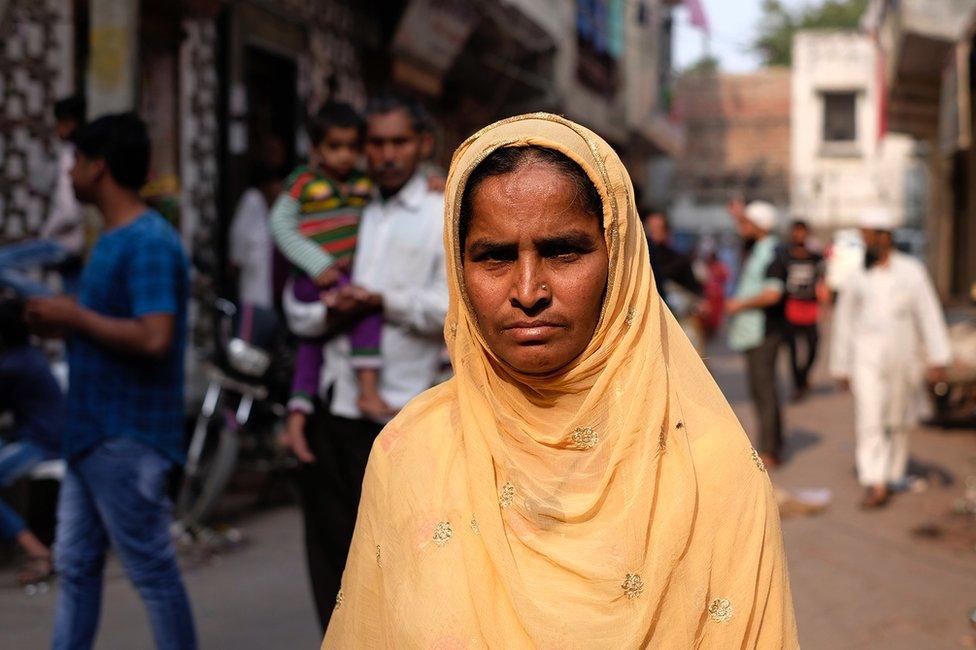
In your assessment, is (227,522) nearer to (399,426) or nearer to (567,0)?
(399,426)

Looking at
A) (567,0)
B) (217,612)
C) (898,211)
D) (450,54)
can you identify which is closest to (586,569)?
(217,612)

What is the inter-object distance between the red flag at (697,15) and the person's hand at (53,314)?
1004 inches

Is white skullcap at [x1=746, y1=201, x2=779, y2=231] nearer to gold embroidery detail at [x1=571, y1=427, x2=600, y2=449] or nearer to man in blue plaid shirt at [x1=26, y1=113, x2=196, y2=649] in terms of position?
man in blue plaid shirt at [x1=26, y1=113, x2=196, y2=649]

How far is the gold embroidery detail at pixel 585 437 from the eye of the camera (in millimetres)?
1829

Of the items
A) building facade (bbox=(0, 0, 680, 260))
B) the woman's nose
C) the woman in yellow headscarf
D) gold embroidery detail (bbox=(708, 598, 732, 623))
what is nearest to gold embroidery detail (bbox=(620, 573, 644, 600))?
the woman in yellow headscarf

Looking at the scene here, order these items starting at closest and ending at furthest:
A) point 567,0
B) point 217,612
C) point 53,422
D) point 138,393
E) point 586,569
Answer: point 586,569
point 138,393
point 217,612
point 53,422
point 567,0

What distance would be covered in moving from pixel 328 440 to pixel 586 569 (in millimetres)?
1890

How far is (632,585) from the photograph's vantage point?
1.75 meters

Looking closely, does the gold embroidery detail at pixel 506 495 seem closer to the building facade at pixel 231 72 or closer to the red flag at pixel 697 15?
the building facade at pixel 231 72

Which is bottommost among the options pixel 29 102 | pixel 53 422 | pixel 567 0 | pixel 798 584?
pixel 798 584

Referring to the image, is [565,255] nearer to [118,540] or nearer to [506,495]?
[506,495]

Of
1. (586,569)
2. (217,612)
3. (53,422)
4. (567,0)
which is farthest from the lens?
(567,0)

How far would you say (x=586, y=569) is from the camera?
1.75 meters

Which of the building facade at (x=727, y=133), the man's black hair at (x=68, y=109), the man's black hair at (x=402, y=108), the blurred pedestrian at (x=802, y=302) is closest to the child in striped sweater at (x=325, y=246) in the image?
the man's black hair at (x=402, y=108)
